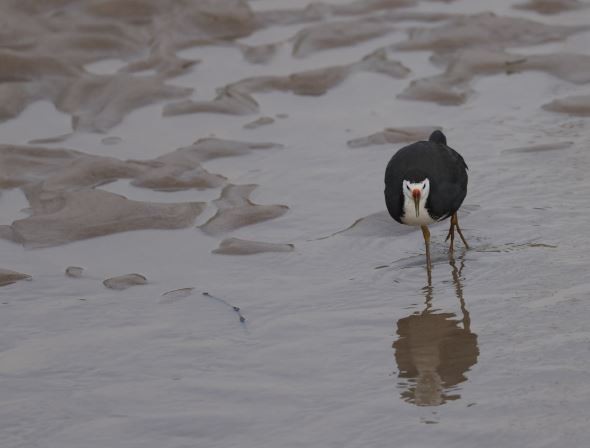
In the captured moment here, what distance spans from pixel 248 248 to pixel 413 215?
3.49 ft

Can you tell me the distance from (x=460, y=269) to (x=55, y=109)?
422 cm

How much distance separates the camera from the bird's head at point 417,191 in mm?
6094

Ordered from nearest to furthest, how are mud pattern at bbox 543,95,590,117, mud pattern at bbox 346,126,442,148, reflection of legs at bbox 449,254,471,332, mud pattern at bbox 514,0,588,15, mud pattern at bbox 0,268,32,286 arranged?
reflection of legs at bbox 449,254,471,332
mud pattern at bbox 0,268,32,286
mud pattern at bbox 346,126,442,148
mud pattern at bbox 543,95,590,117
mud pattern at bbox 514,0,588,15

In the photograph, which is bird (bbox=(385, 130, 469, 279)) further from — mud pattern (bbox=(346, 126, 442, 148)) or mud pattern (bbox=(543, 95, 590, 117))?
mud pattern (bbox=(543, 95, 590, 117))

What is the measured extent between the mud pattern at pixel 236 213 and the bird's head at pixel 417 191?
1.28 meters

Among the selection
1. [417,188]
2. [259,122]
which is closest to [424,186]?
[417,188]

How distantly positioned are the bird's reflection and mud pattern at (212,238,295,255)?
1051 mm

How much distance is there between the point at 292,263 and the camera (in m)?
6.48

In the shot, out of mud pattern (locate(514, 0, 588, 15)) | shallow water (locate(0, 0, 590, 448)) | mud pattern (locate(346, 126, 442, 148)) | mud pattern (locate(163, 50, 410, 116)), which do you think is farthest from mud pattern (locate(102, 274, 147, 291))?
mud pattern (locate(514, 0, 588, 15))

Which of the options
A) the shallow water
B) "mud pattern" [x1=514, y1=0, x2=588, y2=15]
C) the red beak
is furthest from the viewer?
"mud pattern" [x1=514, y1=0, x2=588, y2=15]

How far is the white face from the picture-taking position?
240 inches

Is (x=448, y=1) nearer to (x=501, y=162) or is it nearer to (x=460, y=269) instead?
(x=501, y=162)

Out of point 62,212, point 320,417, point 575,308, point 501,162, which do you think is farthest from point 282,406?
point 501,162

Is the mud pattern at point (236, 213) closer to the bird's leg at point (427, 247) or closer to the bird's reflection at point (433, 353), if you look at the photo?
the bird's leg at point (427, 247)
